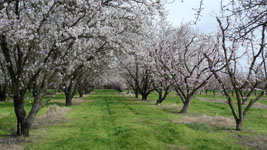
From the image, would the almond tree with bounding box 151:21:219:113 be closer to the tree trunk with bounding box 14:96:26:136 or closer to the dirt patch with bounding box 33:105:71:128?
the dirt patch with bounding box 33:105:71:128

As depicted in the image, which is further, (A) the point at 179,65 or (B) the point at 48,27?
(A) the point at 179,65

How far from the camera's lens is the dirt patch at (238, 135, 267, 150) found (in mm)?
9488

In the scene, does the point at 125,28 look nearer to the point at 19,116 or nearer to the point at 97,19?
the point at 97,19

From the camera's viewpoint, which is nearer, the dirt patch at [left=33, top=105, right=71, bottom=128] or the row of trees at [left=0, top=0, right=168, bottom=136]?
the row of trees at [left=0, top=0, right=168, bottom=136]

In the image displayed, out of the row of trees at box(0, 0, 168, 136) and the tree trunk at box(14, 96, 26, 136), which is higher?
the row of trees at box(0, 0, 168, 136)

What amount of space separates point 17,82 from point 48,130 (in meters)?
3.04

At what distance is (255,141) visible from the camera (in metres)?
10.3

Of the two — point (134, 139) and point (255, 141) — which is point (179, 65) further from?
point (134, 139)

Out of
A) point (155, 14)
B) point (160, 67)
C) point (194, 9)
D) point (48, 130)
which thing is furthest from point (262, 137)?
point (160, 67)

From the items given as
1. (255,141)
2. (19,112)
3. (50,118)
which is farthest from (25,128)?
(255,141)

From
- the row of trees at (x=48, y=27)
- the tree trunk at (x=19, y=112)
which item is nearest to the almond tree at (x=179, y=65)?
the row of trees at (x=48, y=27)

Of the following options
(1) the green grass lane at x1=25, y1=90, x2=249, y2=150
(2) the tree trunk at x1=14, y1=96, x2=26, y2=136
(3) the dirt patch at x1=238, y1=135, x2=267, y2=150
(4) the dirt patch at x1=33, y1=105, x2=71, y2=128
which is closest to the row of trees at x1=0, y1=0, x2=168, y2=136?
(2) the tree trunk at x1=14, y1=96, x2=26, y2=136

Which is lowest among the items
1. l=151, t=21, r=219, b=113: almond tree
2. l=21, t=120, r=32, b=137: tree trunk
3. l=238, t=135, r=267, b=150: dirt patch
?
l=238, t=135, r=267, b=150: dirt patch

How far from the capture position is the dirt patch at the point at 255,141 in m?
9.49
